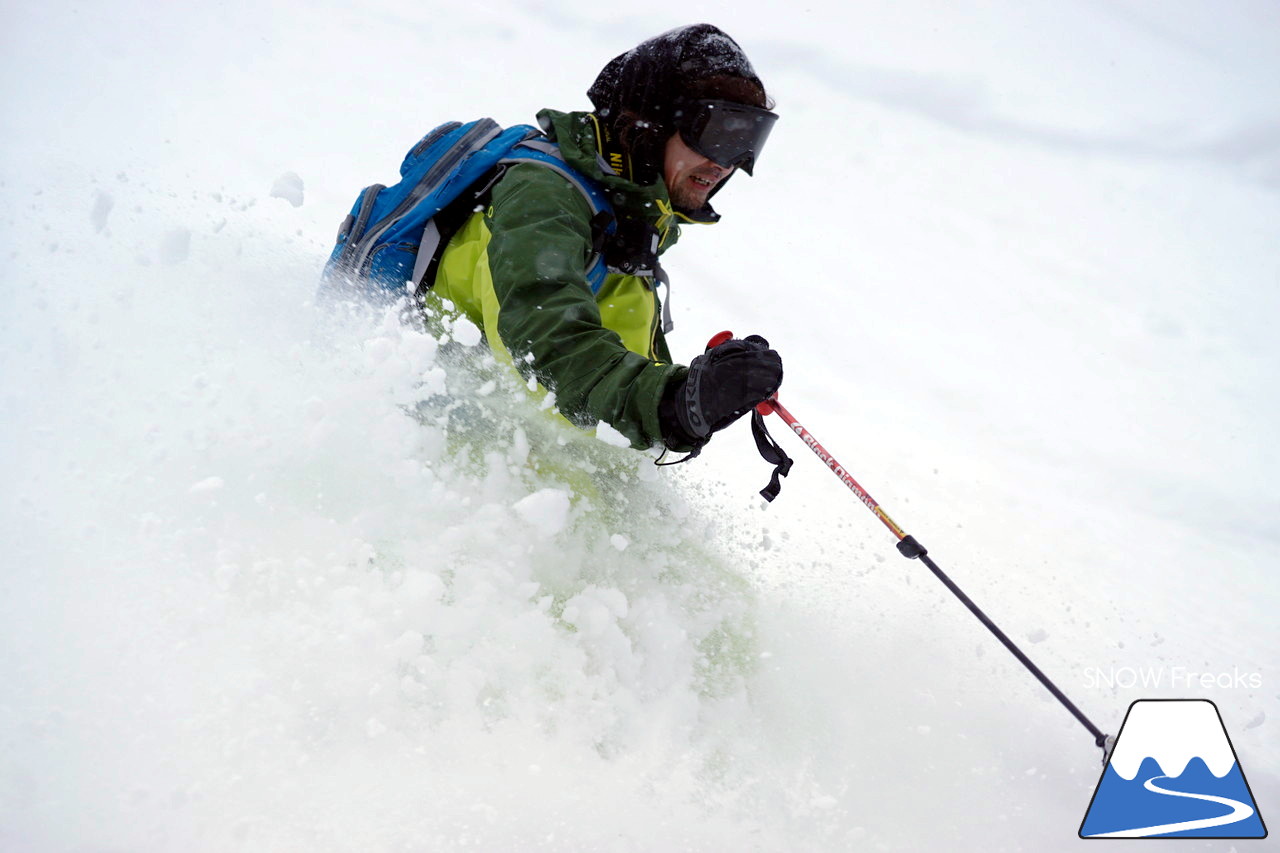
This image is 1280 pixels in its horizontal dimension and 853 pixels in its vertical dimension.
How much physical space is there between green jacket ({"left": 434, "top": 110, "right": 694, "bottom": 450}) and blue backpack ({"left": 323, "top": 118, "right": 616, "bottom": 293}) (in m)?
0.05

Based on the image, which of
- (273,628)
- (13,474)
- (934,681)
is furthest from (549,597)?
(13,474)

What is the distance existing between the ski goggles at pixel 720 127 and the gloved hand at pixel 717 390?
711 mm

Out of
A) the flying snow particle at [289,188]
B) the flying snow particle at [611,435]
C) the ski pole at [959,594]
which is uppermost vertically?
the flying snow particle at [289,188]

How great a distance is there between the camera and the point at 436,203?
2225mm

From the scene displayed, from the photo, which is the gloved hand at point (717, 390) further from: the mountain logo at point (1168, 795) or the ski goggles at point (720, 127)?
the mountain logo at point (1168, 795)

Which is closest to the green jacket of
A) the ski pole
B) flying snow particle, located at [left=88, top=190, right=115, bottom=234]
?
the ski pole

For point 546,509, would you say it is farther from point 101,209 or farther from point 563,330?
point 101,209

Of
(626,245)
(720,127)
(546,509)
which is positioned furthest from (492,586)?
(720,127)

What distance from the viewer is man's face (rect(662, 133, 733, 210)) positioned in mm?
2363

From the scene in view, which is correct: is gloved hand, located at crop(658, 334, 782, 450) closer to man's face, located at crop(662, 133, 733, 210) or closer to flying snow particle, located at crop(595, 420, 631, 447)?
flying snow particle, located at crop(595, 420, 631, 447)

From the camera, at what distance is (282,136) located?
725 centimetres

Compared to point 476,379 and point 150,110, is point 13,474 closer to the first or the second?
point 476,379

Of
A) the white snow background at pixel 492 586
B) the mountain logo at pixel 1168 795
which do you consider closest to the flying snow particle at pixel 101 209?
the white snow background at pixel 492 586

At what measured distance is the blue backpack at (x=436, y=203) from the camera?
7.14 feet
